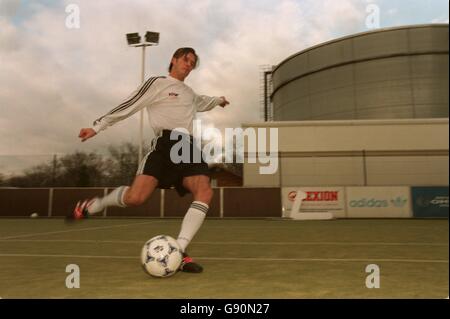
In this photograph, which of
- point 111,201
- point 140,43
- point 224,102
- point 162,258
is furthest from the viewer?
point 140,43

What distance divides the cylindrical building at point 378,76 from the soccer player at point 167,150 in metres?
25.5

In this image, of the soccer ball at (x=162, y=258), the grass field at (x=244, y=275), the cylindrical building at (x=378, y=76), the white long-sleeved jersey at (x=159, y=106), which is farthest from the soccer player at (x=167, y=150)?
the cylindrical building at (x=378, y=76)

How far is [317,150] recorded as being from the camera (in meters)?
23.7

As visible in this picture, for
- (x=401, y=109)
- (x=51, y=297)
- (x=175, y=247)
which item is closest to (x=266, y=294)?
(x=175, y=247)

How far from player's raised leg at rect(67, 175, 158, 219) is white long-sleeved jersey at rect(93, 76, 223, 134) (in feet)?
1.95

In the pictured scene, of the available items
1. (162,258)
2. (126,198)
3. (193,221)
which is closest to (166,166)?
(126,198)

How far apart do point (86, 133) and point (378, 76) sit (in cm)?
2750

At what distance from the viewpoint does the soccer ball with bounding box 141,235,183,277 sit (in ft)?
11.6

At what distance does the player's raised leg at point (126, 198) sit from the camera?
3.93 meters

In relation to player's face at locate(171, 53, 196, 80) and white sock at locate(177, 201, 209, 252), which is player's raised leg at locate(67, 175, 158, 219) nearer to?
white sock at locate(177, 201, 209, 252)

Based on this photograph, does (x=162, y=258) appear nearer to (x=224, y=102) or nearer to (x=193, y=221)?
(x=193, y=221)

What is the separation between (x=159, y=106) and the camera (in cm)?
427

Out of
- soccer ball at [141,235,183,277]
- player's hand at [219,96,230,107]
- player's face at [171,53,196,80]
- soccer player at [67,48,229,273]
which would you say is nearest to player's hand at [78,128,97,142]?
soccer player at [67,48,229,273]
